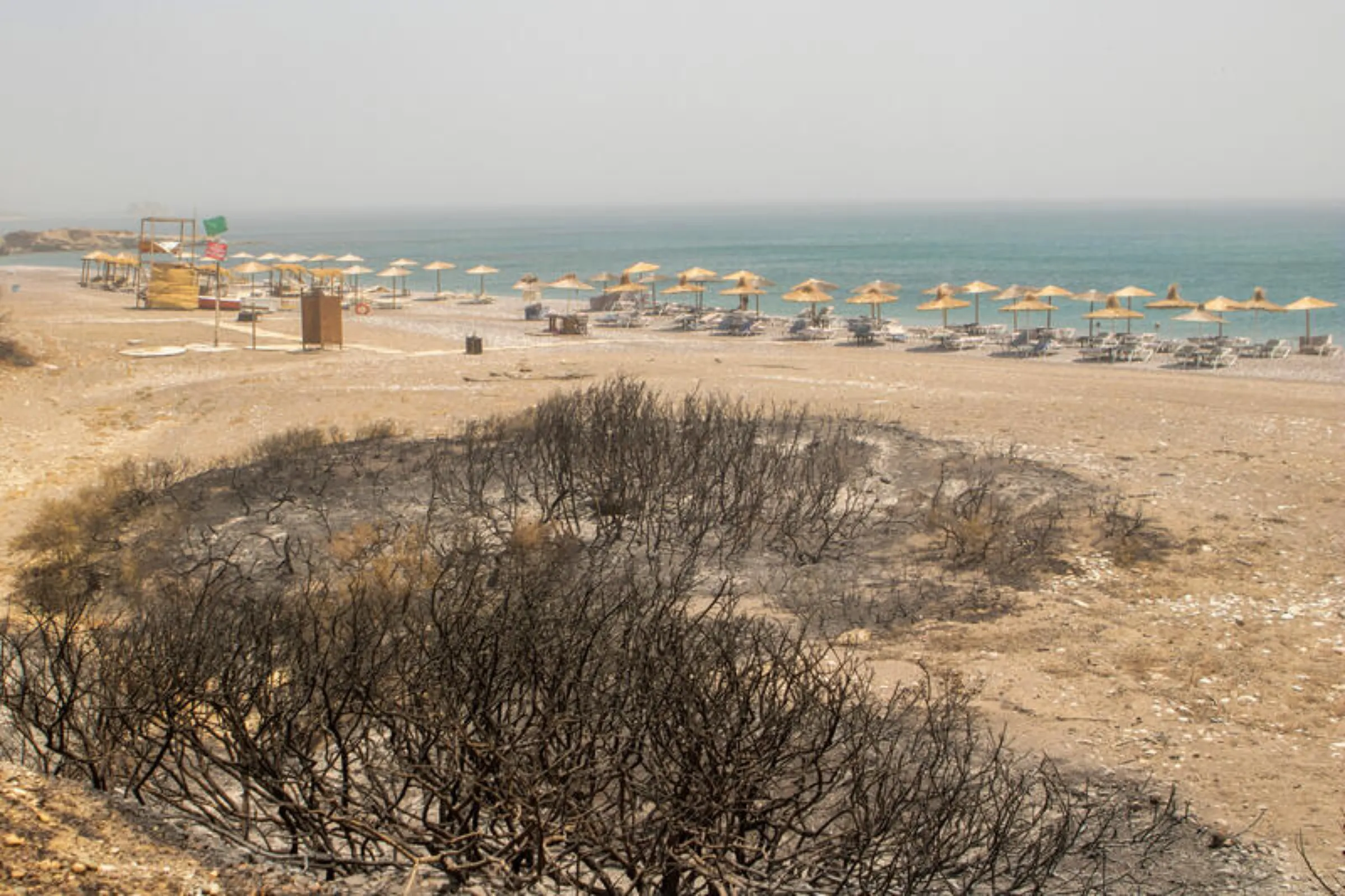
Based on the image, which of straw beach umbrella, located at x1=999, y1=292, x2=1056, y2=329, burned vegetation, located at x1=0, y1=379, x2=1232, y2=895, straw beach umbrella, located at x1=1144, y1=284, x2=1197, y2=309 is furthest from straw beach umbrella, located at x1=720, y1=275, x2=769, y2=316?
burned vegetation, located at x1=0, y1=379, x2=1232, y2=895

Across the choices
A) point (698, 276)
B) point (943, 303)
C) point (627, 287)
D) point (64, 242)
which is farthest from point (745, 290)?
point (64, 242)

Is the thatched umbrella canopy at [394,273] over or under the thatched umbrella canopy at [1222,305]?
over

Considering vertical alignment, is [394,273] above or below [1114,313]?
above

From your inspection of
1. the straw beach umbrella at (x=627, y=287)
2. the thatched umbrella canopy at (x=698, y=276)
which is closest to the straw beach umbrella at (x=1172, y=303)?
the thatched umbrella canopy at (x=698, y=276)

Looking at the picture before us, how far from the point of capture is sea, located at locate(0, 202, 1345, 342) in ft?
157

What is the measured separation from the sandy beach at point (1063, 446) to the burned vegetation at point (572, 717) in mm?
675

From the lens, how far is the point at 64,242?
8906 cm

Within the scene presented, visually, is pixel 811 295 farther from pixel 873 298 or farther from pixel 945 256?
pixel 945 256

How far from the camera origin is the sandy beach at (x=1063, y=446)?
8117mm

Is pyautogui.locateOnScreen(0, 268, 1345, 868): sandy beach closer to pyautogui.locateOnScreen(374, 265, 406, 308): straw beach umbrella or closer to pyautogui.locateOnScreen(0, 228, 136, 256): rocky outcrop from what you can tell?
pyautogui.locateOnScreen(374, 265, 406, 308): straw beach umbrella

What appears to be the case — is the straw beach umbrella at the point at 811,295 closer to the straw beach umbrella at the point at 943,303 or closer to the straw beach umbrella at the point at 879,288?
the straw beach umbrella at the point at 879,288

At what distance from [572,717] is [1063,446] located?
477 inches

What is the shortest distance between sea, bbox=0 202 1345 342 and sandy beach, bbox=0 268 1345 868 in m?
14.9

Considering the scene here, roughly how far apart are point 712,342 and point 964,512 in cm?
1929
